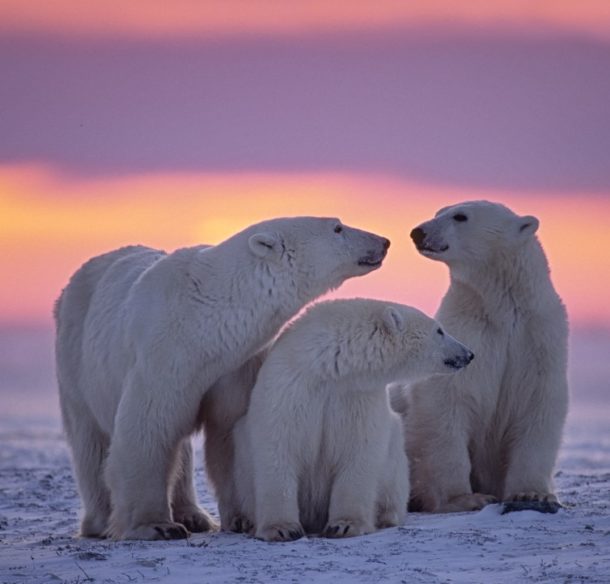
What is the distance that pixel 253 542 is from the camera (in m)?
6.64

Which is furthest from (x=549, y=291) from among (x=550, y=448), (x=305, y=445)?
(x=305, y=445)

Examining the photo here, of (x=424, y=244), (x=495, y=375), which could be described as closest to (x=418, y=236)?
(x=424, y=244)

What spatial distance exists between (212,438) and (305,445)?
0.75 m

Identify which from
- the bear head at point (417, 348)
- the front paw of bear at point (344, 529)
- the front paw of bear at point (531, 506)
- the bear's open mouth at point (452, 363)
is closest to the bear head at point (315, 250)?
the bear head at point (417, 348)

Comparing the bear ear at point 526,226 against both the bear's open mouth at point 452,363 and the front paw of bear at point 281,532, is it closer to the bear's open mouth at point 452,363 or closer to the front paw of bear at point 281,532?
the bear's open mouth at point 452,363

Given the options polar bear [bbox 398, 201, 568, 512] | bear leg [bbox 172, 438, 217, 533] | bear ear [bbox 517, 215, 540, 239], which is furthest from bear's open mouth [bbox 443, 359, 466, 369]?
bear leg [bbox 172, 438, 217, 533]

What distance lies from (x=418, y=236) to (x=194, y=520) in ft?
7.08

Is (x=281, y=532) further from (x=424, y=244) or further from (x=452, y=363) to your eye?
(x=424, y=244)

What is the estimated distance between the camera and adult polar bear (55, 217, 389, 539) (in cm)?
702

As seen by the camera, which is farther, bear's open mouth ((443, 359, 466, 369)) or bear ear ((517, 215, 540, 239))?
bear ear ((517, 215, 540, 239))

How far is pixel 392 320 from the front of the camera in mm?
7133

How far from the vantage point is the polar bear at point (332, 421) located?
22.2 ft

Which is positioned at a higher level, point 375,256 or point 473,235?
point 473,235

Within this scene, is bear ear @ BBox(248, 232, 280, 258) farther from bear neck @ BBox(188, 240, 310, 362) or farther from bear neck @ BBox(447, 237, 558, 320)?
bear neck @ BBox(447, 237, 558, 320)
